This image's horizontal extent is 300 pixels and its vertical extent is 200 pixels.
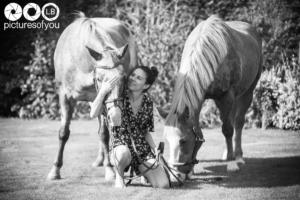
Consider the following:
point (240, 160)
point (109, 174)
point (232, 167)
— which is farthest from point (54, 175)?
point (240, 160)

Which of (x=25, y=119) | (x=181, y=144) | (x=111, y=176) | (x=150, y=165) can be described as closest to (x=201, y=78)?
(x=181, y=144)

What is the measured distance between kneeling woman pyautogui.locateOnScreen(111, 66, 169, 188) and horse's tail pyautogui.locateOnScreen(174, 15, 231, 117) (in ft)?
1.30

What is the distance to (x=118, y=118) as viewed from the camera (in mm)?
4523

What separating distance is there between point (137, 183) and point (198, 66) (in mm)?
1569

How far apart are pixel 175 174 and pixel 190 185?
232 mm

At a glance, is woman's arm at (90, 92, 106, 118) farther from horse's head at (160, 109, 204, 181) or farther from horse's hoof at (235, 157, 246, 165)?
horse's hoof at (235, 157, 246, 165)

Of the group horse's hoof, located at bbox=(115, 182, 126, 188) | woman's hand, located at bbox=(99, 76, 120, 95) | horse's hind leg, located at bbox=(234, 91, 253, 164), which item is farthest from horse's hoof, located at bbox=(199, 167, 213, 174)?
woman's hand, located at bbox=(99, 76, 120, 95)

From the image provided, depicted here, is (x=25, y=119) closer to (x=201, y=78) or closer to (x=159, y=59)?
(x=159, y=59)

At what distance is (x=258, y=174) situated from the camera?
5793 mm

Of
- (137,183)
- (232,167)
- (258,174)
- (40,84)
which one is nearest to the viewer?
(137,183)

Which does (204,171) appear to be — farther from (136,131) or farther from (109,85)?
(109,85)

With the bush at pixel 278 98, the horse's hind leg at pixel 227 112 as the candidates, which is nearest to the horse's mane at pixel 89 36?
the horse's hind leg at pixel 227 112

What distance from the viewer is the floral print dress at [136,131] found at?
4.98m

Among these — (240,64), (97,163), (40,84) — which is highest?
(240,64)
